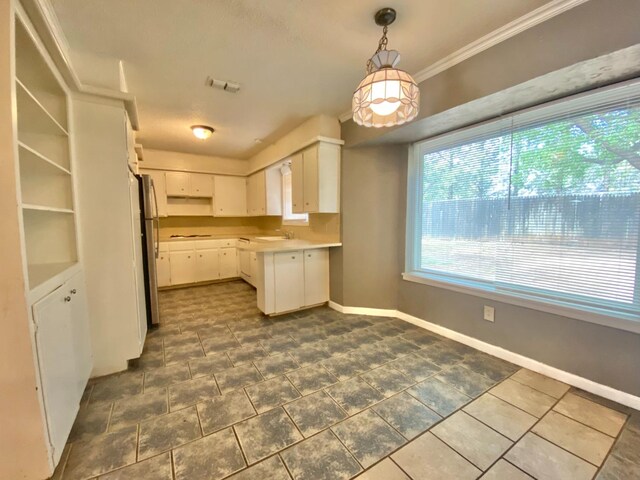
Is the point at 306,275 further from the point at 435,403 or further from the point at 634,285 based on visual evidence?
the point at 634,285

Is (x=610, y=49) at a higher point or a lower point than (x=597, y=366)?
higher

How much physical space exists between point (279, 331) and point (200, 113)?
108 inches

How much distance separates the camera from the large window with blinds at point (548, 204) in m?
1.77

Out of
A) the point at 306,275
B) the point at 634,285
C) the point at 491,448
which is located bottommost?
the point at 491,448

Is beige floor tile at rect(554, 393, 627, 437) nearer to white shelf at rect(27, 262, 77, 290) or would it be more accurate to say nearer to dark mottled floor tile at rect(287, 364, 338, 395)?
dark mottled floor tile at rect(287, 364, 338, 395)

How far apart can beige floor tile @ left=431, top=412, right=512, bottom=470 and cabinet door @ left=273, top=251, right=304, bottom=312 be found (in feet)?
7.12

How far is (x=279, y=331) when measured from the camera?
2955 millimetres

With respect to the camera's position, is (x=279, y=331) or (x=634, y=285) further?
(x=279, y=331)

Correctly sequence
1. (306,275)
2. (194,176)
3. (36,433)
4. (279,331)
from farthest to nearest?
(194,176) → (306,275) → (279,331) → (36,433)

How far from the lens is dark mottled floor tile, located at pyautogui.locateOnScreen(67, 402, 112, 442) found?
5.03 ft

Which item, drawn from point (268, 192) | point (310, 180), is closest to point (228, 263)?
point (268, 192)

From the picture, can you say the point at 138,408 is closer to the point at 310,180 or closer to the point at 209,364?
the point at 209,364

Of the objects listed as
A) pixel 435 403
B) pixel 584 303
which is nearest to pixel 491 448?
pixel 435 403

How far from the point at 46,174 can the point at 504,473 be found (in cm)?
332
